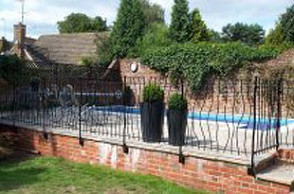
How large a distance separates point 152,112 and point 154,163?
0.77 metres

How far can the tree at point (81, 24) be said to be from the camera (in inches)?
1486

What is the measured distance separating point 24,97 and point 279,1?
17.6 metres

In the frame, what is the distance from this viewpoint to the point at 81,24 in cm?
3981

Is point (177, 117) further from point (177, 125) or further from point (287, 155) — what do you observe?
point (287, 155)

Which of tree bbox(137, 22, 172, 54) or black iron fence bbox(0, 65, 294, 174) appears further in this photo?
tree bbox(137, 22, 172, 54)

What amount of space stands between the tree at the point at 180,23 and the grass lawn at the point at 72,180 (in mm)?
12654

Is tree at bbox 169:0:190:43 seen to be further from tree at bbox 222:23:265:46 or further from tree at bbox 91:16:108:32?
tree at bbox 222:23:265:46

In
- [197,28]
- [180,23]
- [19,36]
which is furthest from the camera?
[19,36]

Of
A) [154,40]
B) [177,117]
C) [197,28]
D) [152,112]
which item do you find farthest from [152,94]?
[197,28]

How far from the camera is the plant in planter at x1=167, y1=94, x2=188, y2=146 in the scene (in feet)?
18.5

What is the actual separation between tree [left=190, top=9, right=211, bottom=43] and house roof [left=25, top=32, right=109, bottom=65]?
535 cm

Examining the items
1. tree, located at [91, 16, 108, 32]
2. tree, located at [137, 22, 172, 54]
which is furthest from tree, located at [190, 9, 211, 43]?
tree, located at [91, 16, 108, 32]

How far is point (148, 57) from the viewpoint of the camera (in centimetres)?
1546

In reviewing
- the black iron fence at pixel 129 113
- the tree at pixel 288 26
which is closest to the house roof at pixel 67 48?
the black iron fence at pixel 129 113
